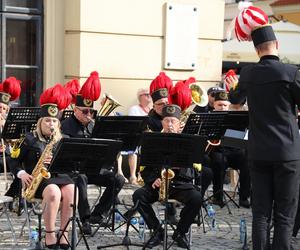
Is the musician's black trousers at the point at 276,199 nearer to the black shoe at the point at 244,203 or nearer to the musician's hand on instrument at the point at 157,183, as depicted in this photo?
the musician's hand on instrument at the point at 157,183

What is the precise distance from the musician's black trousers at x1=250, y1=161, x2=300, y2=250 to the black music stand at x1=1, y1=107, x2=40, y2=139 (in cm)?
285

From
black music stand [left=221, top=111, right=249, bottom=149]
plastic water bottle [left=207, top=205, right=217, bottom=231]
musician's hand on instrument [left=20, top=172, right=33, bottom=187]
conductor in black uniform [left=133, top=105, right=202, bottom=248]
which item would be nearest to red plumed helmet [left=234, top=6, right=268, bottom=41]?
conductor in black uniform [left=133, top=105, right=202, bottom=248]

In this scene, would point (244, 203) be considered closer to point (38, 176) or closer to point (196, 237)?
point (196, 237)

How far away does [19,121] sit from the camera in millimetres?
7730

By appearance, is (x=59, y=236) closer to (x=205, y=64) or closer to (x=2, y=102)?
(x=2, y=102)

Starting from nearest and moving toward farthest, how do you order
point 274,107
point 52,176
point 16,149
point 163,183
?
point 274,107, point 52,176, point 163,183, point 16,149

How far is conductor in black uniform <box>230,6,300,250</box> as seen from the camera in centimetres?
564

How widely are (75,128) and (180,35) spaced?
13.8 ft

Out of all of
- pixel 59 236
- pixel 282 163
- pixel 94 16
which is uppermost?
pixel 94 16

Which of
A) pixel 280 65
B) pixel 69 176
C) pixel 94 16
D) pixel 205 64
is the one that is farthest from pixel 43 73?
pixel 280 65

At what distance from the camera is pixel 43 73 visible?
11.2 m

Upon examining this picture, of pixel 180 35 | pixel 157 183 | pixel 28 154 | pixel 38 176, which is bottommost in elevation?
pixel 157 183

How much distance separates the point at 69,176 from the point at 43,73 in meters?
4.40

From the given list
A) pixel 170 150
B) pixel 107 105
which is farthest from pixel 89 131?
pixel 170 150
